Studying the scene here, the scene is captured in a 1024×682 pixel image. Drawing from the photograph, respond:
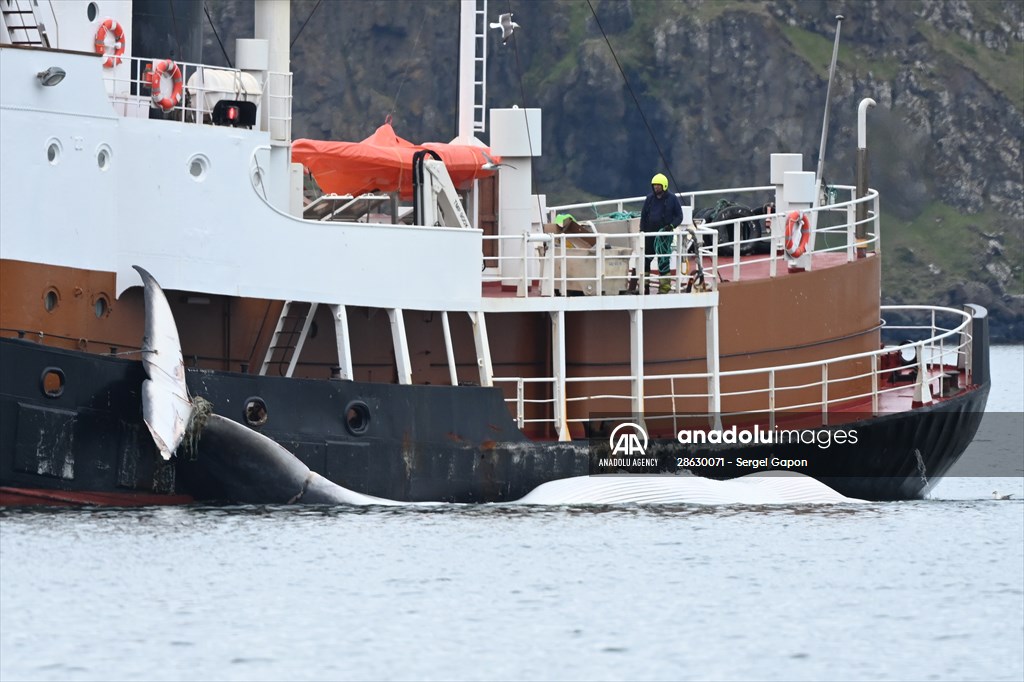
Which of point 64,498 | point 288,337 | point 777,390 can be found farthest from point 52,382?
point 777,390

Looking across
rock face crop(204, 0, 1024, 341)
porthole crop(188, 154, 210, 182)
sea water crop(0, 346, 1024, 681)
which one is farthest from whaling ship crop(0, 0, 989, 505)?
rock face crop(204, 0, 1024, 341)

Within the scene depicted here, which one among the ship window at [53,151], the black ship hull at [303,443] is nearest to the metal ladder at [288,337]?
the black ship hull at [303,443]

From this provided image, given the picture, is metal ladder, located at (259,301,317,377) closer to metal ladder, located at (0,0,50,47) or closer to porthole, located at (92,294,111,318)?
porthole, located at (92,294,111,318)

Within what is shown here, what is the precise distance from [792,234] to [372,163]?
5674mm

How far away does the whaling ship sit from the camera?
2162 cm

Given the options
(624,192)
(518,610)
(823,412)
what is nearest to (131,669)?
(518,610)

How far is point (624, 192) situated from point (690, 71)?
1368 centimetres

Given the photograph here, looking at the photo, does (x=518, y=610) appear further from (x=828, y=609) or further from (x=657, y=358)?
(x=657, y=358)

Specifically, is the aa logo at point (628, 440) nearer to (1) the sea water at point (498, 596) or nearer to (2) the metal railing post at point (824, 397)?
(1) the sea water at point (498, 596)

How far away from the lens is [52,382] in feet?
69.5

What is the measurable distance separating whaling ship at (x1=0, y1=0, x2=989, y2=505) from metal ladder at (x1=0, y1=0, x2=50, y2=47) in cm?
3

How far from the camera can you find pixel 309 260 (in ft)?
75.0

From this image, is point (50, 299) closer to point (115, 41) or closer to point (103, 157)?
point (103, 157)

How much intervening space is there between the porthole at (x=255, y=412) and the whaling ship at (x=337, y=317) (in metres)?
0.02
